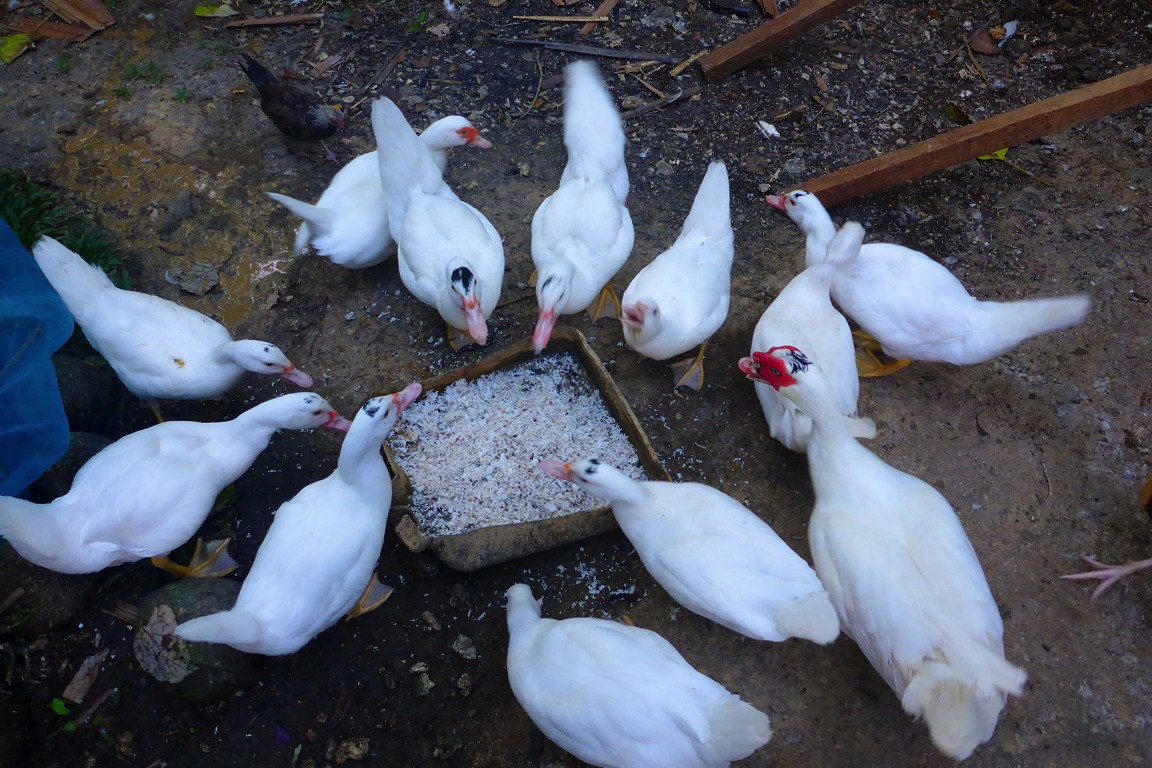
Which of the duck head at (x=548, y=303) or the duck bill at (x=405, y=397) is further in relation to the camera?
the duck head at (x=548, y=303)

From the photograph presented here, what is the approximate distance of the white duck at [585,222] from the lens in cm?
338

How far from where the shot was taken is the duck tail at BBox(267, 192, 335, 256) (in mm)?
3553

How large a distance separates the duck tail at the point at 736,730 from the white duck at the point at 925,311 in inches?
80.1

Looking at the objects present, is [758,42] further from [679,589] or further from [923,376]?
[679,589]

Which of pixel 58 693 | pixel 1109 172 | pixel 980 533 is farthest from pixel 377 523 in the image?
pixel 1109 172

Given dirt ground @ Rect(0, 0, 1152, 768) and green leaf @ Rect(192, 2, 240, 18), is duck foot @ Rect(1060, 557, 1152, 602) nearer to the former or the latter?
dirt ground @ Rect(0, 0, 1152, 768)

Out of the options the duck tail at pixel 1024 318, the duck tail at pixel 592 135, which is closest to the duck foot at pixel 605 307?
the duck tail at pixel 592 135

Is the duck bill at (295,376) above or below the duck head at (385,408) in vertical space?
below

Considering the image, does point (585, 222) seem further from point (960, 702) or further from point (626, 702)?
point (960, 702)

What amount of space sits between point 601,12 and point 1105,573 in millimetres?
4732

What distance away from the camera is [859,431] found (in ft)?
9.73

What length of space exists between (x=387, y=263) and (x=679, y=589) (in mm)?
2616

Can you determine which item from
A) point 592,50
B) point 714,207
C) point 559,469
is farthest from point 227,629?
point 592,50

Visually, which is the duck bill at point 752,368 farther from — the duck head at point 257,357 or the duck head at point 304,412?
the duck head at point 257,357
